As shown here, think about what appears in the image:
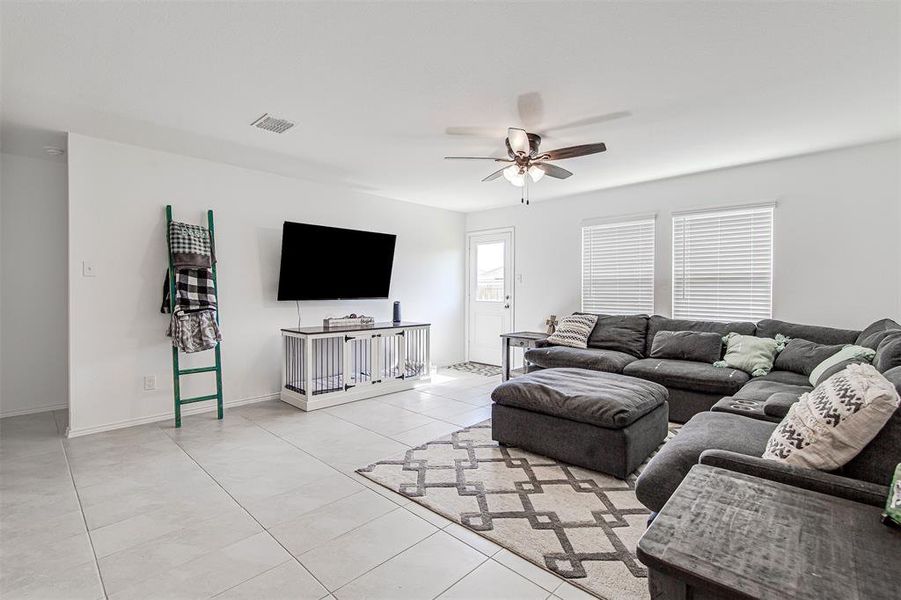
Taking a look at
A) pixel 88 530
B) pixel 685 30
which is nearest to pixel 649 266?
pixel 685 30

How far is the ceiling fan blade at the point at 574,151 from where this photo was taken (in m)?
3.02

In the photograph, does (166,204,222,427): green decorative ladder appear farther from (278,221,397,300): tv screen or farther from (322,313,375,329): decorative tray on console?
(322,313,375,329): decorative tray on console

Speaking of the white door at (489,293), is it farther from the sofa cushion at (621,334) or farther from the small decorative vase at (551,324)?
the sofa cushion at (621,334)

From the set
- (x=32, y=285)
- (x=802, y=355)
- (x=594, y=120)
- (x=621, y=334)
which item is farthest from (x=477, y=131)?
(x=32, y=285)

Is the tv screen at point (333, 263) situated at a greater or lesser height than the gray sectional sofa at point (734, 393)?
greater

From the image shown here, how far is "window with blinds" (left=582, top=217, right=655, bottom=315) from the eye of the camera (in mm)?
5141

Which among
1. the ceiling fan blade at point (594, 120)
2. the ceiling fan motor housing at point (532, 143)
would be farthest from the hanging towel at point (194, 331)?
the ceiling fan blade at point (594, 120)

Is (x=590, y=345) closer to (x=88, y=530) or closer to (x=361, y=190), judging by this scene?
(x=361, y=190)

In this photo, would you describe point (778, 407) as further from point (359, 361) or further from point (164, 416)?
point (164, 416)

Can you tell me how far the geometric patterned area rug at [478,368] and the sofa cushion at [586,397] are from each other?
2.69m

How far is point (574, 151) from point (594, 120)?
0.95 feet

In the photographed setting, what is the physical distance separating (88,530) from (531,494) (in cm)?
228

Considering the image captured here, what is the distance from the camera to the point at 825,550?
0.95 m

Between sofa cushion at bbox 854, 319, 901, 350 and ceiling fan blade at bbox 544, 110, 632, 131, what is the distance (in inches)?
91.8
